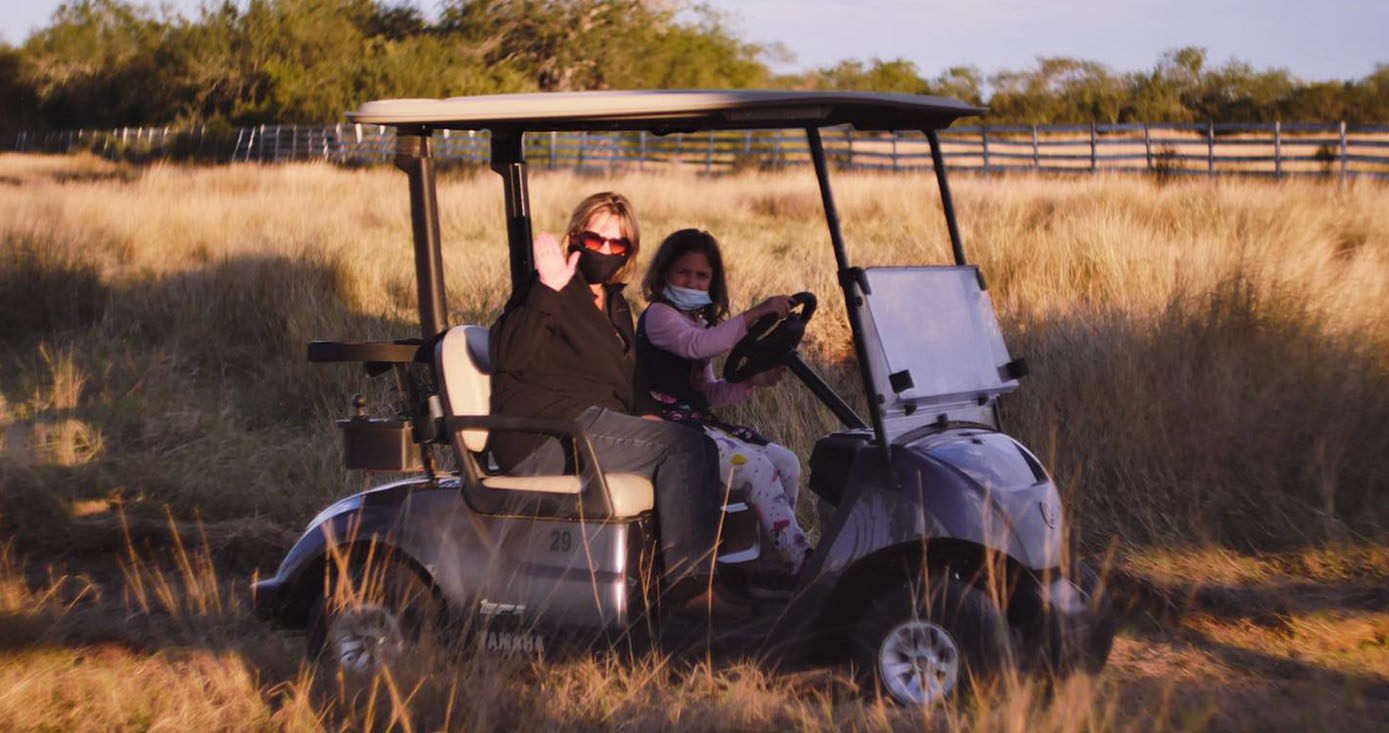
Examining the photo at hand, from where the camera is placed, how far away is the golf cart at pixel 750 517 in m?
3.32

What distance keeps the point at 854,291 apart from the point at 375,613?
5.06 ft

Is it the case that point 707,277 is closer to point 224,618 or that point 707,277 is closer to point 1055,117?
point 224,618

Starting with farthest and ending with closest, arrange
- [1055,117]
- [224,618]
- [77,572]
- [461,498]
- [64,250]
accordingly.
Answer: [1055,117] → [64,250] → [77,572] → [224,618] → [461,498]

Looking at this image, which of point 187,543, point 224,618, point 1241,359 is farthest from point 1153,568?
point 187,543

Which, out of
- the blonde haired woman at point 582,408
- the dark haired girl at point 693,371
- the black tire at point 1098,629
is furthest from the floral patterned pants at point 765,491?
the black tire at point 1098,629

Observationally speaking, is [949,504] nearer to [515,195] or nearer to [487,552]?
[487,552]

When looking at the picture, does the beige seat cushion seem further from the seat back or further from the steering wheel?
the steering wheel

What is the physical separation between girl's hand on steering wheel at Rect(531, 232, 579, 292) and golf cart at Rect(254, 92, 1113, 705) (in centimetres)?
32

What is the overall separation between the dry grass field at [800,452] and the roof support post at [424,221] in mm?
943

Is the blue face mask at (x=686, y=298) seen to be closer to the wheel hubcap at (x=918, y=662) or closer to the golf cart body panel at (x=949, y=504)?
the golf cart body panel at (x=949, y=504)

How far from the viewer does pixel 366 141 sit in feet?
103

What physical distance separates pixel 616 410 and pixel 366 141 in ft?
95.3

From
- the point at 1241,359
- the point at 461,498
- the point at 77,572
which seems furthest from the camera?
the point at 1241,359

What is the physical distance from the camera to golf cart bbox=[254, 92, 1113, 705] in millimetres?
3320
